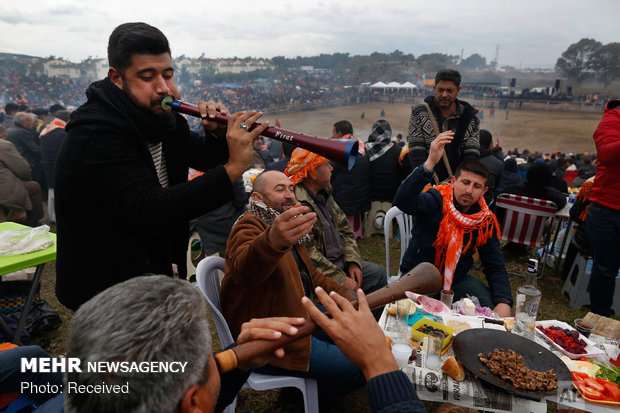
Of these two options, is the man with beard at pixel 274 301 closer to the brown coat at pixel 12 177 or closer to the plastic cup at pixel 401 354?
the plastic cup at pixel 401 354

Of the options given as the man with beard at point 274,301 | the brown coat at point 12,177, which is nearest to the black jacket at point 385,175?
the man with beard at point 274,301

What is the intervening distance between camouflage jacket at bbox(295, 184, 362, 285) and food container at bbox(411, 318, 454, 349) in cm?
121

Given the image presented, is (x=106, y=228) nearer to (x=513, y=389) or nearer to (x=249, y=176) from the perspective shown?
(x=513, y=389)

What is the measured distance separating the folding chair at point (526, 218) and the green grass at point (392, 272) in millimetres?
353

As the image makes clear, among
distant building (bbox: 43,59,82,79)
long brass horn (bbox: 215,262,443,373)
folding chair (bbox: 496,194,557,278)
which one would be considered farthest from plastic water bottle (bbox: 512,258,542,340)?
distant building (bbox: 43,59,82,79)

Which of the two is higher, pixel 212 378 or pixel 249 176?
pixel 212 378

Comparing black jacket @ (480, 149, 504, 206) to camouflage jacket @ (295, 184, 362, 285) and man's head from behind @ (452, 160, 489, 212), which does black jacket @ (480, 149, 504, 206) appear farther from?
camouflage jacket @ (295, 184, 362, 285)

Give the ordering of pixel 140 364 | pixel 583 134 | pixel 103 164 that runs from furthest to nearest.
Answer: pixel 583 134, pixel 103 164, pixel 140 364

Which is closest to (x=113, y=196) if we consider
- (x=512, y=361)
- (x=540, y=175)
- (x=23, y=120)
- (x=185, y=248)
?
(x=185, y=248)

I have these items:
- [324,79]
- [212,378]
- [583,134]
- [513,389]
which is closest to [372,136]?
[513,389]

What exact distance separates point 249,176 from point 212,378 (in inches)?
190

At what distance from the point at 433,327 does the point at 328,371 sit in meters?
0.75

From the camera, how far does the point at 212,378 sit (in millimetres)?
1078

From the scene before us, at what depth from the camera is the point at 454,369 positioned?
1.83m
